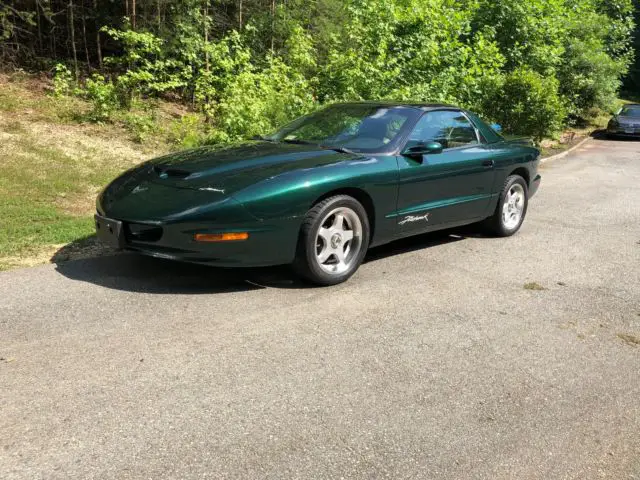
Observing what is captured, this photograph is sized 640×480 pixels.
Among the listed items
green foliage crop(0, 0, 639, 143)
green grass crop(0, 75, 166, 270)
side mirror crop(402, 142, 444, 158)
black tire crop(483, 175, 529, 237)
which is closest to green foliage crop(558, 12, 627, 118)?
green foliage crop(0, 0, 639, 143)

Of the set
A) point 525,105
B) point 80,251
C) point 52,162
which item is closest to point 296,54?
point 52,162

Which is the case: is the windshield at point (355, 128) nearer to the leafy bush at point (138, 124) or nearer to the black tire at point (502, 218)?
the black tire at point (502, 218)

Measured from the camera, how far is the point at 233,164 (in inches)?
186

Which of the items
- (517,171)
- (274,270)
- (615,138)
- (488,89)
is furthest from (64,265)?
(615,138)

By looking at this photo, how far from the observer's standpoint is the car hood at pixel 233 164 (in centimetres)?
446

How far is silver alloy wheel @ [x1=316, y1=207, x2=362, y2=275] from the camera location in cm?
475

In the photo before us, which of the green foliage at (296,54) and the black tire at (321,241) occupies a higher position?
the green foliage at (296,54)

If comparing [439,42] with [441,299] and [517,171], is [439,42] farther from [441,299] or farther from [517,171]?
[441,299]

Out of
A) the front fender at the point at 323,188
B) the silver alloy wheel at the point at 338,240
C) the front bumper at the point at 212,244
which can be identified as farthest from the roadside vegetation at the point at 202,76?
the silver alloy wheel at the point at 338,240

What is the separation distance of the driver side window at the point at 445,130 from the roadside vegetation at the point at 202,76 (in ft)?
10.8

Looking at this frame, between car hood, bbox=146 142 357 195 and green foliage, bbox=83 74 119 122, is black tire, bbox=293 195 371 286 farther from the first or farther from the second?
green foliage, bbox=83 74 119 122

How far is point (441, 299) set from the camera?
4.66 metres

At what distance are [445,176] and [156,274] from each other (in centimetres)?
269

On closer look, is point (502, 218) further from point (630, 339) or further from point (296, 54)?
point (296, 54)
